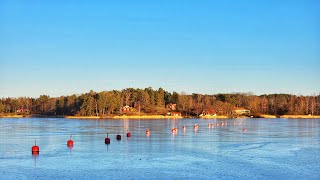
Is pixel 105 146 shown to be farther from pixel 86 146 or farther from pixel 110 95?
pixel 110 95

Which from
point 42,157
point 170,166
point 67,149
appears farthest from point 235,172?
point 67,149

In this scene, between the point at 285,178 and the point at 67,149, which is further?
the point at 67,149

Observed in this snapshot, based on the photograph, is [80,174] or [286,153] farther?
[286,153]

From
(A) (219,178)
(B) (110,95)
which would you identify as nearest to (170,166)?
(A) (219,178)

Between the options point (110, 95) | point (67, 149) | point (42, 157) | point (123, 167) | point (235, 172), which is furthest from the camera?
point (110, 95)

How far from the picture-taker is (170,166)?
34.0 metres

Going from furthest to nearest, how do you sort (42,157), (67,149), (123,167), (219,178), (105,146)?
(105,146), (67,149), (42,157), (123,167), (219,178)

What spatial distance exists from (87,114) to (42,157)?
158132mm

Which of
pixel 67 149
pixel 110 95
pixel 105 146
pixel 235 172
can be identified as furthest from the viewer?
pixel 110 95

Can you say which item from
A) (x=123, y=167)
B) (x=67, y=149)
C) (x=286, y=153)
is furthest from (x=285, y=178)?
(x=67, y=149)

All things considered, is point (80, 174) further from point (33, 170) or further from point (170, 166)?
point (170, 166)

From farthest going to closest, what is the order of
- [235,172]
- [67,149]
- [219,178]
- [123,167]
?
[67,149] < [123,167] < [235,172] < [219,178]

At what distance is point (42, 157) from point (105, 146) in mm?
11121

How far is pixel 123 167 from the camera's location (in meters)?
33.2
